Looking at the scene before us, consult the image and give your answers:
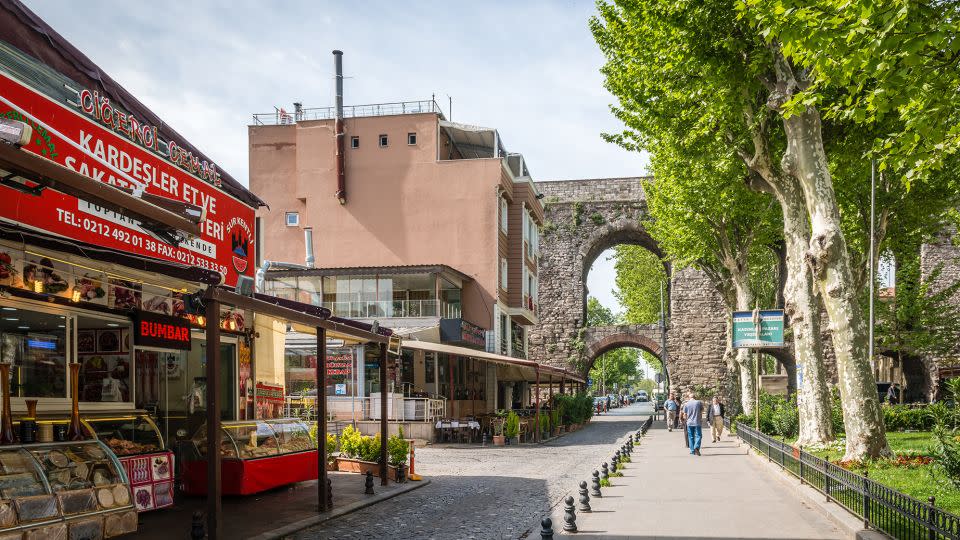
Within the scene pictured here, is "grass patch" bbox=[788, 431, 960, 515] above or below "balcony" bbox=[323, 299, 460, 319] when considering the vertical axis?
below

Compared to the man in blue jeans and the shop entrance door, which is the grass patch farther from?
the shop entrance door

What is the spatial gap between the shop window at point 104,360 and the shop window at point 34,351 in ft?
2.65

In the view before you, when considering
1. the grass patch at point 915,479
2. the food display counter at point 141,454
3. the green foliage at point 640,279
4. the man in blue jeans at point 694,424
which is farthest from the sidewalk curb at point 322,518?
the green foliage at point 640,279

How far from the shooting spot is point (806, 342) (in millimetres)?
19219

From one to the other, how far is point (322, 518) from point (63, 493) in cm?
353

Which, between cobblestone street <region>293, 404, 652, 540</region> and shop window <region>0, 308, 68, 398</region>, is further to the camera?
cobblestone street <region>293, 404, 652, 540</region>

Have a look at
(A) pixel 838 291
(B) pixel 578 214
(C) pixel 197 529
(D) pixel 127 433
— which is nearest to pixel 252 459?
(D) pixel 127 433

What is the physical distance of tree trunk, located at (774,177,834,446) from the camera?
1853 cm

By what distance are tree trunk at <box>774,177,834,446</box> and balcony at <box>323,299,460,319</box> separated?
14804 millimetres

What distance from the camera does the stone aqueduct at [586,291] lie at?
50375 mm

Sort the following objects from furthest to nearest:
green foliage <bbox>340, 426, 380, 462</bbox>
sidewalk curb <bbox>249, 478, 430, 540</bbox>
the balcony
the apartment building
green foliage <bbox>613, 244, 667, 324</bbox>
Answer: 1. green foliage <bbox>613, 244, 667, 324</bbox>
2. the apartment building
3. the balcony
4. green foliage <bbox>340, 426, 380, 462</bbox>
5. sidewalk curb <bbox>249, 478, 430, 540</bbox>

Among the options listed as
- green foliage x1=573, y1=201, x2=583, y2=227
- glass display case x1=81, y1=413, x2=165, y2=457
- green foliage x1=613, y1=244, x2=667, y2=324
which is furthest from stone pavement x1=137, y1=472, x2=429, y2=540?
green foliage x1=613, y1=244, x2=667, y2=324

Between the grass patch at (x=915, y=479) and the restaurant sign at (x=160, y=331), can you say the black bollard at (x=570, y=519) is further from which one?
the restaurant sign at (x=160, y=331)

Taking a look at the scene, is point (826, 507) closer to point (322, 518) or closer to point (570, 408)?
point (322, 518)
